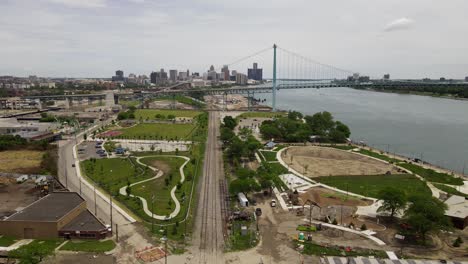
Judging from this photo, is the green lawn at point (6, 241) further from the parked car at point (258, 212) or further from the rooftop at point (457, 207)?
the rooftop at point (457, 207)

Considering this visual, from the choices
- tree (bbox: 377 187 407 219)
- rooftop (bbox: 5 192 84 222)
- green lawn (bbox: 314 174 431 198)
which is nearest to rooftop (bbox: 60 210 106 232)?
rooftop (bbox: 5 192 84 222)

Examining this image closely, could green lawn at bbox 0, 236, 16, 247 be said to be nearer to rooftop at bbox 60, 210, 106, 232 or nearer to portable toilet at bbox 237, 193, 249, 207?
rooftop at bbox 60, 210, 106, 232

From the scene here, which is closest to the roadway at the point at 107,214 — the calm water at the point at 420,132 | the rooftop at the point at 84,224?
the rooftop at the point at 84,224

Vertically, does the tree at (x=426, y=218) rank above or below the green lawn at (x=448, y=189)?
above

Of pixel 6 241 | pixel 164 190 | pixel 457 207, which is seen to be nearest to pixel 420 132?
pixel 457 207

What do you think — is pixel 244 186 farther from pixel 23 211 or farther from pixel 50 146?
pixel 50 146

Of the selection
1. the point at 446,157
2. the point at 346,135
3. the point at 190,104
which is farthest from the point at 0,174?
the point at 190,104

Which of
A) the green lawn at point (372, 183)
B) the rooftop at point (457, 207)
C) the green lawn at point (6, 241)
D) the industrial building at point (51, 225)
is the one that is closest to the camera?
the green lawn at point (6, 241)
